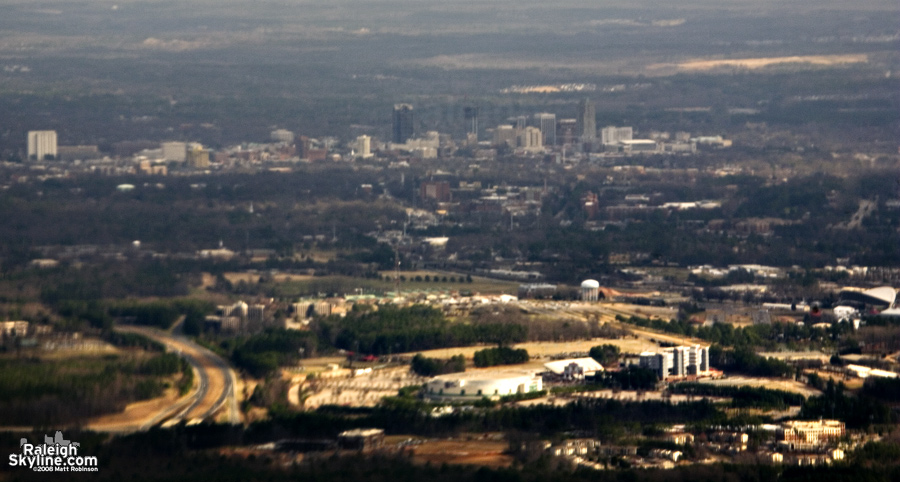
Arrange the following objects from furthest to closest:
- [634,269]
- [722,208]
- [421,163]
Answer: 1. [421,163]
2. [722,208]
3. [634,269]

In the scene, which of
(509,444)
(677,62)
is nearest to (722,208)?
(509,444)

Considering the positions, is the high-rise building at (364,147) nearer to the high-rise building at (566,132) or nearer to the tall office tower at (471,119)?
the tall office tower at (471,119)

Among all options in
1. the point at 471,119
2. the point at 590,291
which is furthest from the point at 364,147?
the point at 590,291

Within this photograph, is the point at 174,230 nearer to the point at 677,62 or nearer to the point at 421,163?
the point at 421,163

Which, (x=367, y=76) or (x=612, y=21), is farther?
(x=612, y=21)

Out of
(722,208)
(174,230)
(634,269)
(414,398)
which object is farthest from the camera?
(722,208)

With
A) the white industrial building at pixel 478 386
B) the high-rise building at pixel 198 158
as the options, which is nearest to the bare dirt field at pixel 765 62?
the high-rise building at pixel 198 158
